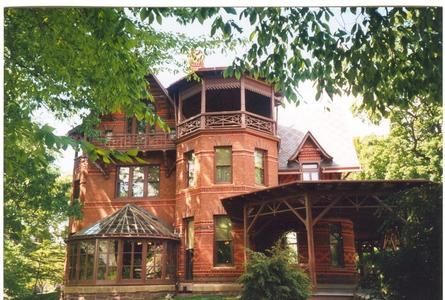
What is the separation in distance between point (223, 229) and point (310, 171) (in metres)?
4.62

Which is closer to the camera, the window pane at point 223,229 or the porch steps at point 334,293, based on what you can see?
the porch steps at point 334,293

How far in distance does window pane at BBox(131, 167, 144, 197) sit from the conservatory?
1138 millimetres

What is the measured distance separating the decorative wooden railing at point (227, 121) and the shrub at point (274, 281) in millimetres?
6661

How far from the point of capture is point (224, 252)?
14.3m

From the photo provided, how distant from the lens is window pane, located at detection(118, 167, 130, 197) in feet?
52.2

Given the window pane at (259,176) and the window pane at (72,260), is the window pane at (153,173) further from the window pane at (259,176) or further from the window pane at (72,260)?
the window pane at (259,176)

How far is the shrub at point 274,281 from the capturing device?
29.4ft

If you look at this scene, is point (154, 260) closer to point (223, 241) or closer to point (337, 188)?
point (223, 241)

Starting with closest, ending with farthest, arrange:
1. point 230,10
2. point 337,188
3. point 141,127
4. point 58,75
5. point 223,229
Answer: point 230,10 < point 58,75 < point 337,188 < point 223,229 < point 141,127

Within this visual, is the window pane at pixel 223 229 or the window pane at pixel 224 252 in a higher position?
the window pane at pixel 223 229

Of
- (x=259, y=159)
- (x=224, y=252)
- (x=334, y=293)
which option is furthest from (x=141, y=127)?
(x=334, y=293)

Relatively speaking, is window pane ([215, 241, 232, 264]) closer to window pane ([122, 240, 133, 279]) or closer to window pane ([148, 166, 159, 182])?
window pane ([122, 240, 133, 279])

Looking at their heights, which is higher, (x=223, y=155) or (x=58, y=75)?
(x=223, y=155)

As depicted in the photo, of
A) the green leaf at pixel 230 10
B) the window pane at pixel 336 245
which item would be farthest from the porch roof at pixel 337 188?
the green leaf at pixel 230 10
